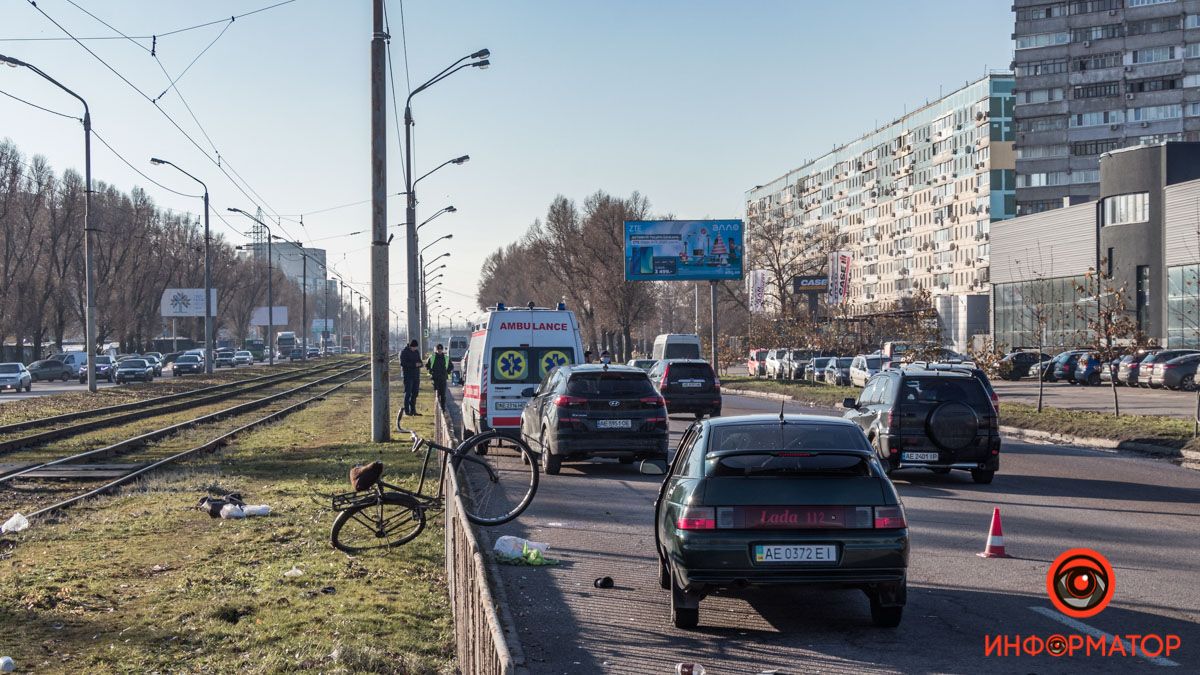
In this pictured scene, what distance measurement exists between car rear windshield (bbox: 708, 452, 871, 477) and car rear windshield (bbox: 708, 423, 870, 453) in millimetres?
232

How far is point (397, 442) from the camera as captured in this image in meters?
23.3

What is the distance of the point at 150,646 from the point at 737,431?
4.14 m

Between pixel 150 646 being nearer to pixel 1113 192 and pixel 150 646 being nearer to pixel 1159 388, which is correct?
pixel 1159 388

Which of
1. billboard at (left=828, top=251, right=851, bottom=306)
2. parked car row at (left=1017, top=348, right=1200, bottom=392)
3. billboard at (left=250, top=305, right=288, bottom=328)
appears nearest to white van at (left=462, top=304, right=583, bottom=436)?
parked car row at (left=1017, top=348, right=1200, bottom=392)

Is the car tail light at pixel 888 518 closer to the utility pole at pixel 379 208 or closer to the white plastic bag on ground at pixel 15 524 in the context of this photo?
the white plastic bag on ground at pixel 15 524

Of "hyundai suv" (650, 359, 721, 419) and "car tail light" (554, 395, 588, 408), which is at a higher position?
"car tail light" (554, 395, 588, 408)

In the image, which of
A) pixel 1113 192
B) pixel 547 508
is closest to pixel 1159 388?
pixel 1113 192

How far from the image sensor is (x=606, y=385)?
18.5m

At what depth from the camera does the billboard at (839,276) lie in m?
70.2

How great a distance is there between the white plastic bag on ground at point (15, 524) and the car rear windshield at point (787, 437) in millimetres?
8428

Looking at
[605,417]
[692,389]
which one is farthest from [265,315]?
[605,417]

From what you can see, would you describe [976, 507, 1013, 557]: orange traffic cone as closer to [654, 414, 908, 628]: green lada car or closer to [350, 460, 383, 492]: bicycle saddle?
[654, 414, 908, 628]: green lada car

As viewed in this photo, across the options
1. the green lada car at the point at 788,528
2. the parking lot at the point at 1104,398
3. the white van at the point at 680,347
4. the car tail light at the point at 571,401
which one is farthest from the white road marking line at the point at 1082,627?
the white van at the point at 680,347

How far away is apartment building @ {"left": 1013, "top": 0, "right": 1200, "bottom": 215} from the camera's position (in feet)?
349
